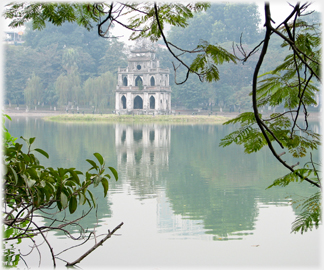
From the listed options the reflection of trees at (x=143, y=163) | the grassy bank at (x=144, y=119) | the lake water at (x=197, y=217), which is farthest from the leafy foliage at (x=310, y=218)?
the grassy bank at (x=144, y=119)

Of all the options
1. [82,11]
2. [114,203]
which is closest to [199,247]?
[114,203]

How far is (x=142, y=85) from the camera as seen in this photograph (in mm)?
32844

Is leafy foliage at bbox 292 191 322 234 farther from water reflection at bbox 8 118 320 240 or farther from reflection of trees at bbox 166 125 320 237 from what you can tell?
reflection of trees at bbox 166 125 320 237

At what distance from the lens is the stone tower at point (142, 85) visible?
32.4 m

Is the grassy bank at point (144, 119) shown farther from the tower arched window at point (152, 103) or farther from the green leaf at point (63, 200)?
the green leaf at point (63, 200)

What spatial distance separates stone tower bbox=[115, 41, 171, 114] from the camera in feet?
106

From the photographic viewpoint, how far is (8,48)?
3853 cm

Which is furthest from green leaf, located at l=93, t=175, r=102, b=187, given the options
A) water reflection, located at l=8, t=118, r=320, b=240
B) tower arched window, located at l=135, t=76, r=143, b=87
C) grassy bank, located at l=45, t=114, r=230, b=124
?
tower arched window, located at l=135, t=76, r=143, b=87

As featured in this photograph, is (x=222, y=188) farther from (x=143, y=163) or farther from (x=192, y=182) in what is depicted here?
(x=143, y=163)

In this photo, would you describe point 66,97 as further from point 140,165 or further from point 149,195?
point 149,195

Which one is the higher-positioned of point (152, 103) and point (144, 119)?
point (152, 103)

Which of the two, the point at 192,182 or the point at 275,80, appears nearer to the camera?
the point at 275,80

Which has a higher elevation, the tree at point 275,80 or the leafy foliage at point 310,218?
the tree at point 275,80

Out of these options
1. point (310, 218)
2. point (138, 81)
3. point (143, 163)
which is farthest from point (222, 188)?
point (138, 81)
